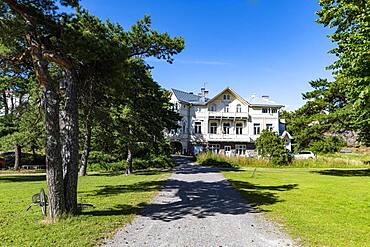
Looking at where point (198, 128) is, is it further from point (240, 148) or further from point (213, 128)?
point (240, 148)

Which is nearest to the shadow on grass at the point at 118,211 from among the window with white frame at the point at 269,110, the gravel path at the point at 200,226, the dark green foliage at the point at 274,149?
the gravel path at the point at 200,226

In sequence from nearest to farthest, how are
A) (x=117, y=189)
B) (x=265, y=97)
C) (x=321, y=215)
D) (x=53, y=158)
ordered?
(x=53, y=158)
(x=321, y=215)
(x=117, y=189)
(x=265, y=97)

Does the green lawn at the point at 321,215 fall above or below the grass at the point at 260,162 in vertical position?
below

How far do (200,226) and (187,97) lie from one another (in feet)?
147

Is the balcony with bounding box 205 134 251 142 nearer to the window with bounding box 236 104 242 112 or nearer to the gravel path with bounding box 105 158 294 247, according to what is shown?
the window with bounding box 236 104 242 112

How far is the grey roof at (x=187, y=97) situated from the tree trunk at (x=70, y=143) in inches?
1553

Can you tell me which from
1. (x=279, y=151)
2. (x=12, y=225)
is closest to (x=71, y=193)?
(x=12, y=225)

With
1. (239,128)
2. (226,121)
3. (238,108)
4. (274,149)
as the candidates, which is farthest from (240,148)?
(274,149)

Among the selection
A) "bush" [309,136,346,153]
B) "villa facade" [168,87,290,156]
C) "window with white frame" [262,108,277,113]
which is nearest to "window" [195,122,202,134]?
"villa facade" [168,87,290,156]

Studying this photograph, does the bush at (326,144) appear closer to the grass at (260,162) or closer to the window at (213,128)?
the grass at (260,162)

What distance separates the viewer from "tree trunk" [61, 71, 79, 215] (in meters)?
8.10

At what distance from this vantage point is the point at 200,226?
23.9 feet

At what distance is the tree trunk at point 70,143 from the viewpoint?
26.6ft

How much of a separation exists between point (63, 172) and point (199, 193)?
6135mm
